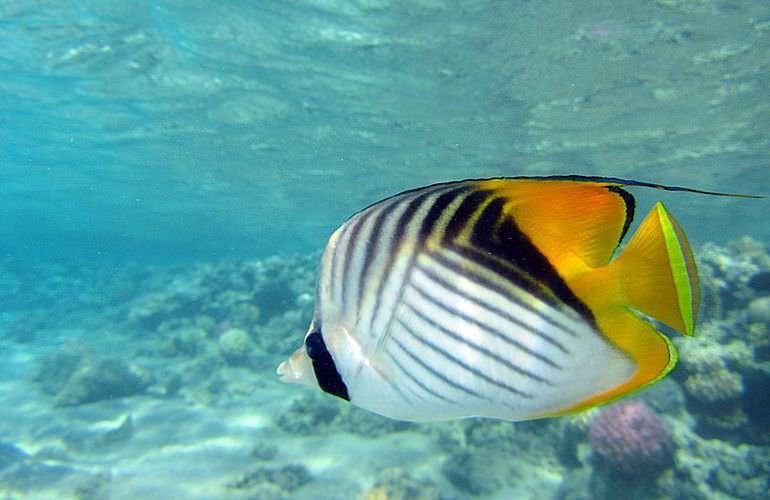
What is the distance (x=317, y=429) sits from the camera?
7.91 meters

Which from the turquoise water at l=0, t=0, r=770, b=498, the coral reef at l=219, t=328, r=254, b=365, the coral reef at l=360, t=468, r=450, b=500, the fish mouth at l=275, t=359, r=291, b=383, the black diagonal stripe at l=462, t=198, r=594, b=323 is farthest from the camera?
the coral reef at l=219, t=328, r=254, b=365

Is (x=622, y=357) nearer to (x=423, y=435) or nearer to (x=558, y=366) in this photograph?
(x=558, y=366)

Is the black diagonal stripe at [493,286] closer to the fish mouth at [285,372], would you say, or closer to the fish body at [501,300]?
the fish body at [501,300]

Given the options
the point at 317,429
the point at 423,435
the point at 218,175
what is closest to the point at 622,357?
the point at 423,435

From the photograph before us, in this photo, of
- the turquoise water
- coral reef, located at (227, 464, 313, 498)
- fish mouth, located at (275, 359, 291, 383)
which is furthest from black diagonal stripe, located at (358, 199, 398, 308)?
coral reef, located at (227, 464, 313, 498)

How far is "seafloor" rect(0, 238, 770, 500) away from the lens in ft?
17.9

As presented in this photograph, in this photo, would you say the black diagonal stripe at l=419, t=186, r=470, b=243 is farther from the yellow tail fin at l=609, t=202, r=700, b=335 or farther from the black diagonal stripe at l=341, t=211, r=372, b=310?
the yellow tail fin at l=609, t=202, r=700, b=335

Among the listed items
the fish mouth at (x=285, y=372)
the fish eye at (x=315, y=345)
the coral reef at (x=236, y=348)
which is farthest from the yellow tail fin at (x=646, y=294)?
the coral reef at (x=236, y=348)

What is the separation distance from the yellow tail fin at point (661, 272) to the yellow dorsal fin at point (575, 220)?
7 centimetres

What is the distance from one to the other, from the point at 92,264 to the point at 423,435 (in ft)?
116

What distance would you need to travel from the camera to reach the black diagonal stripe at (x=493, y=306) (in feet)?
2.59

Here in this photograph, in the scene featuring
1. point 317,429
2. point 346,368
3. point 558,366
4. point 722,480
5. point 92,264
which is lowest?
point 92,264

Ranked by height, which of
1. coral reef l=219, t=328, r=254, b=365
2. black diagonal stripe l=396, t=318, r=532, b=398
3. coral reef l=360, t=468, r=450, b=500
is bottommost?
coral reef l=219, t=328, r=254, b=365

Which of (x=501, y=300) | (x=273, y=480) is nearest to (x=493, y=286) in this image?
(x=501, y=300)
